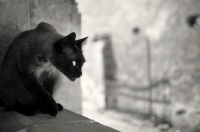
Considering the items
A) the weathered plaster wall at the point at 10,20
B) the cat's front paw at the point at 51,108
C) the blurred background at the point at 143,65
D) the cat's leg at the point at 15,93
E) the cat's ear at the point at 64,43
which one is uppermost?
the blurred background at the point at 143,65

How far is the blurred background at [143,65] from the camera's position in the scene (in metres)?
4.92

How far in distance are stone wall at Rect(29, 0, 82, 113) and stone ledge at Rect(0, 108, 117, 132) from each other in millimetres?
849

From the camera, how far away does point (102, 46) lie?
275 inches

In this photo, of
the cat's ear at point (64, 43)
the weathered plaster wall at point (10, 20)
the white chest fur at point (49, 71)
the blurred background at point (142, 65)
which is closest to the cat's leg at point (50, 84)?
the white chest fur at point (49, 71)

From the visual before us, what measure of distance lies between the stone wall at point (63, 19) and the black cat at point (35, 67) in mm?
748

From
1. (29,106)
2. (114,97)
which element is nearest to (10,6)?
(29,106)

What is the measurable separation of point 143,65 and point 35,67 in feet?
16.0

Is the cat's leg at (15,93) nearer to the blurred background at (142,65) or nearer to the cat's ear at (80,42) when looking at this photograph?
the cat's ear at (80,42)

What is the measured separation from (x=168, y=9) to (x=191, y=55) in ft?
3.75

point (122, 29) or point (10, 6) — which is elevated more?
point (122, 29)

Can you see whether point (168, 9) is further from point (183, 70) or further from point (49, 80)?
point (49, 80)

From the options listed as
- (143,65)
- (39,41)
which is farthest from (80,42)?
(143,65)

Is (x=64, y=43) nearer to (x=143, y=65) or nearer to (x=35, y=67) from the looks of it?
(x=35, y=67)

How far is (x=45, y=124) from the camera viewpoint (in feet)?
4.01
